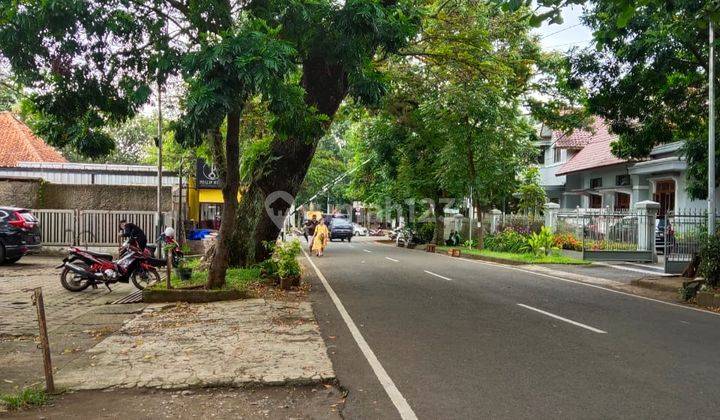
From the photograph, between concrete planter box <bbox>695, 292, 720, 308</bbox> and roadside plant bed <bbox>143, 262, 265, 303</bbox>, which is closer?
roadside plant bed <bbox>143, 262, 265, 303</bbox>

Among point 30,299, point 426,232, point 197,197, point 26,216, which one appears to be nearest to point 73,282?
point 30,299

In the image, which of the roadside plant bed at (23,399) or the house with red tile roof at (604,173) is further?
the house with red tile roof at (604,173)

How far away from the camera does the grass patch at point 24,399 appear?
5002 millimetres

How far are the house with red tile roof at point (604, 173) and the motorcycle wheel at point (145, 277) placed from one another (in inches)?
605

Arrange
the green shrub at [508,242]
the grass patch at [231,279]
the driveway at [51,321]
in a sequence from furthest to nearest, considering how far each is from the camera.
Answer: the green shrub at [508,242]
the grass patch at [231,279]
the driveway at [51,321]

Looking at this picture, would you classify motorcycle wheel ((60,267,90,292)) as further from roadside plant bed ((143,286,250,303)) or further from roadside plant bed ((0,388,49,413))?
roadside plant bed ((0,388,49,413))

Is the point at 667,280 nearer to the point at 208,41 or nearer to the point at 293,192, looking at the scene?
the point at 293,192

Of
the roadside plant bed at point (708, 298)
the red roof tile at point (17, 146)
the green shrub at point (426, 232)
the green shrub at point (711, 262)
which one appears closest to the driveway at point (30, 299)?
the roadside plant bed at point (708, 298)

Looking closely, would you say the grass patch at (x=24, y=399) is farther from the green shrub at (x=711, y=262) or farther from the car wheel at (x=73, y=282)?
the green shrub at (x=711, y=262)

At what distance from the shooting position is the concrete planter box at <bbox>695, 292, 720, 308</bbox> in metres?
11.8

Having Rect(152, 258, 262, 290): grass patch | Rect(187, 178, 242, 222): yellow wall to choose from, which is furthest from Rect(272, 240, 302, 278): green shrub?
Rect(187, 178, 242, 222): yellow wall

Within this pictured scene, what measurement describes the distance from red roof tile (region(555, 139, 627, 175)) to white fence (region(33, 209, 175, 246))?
21.9 meters

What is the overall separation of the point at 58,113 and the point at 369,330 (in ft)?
23.3

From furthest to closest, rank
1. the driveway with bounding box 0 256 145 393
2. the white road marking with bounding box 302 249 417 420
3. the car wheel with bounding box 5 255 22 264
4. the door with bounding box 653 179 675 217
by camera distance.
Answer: the door with bounding box 653 179 675 217 → the car wheel with bounding box 5 255 22 264 → the driveway with bounding box 0 256 145 393 → the white road marking with bounding box 302 249 417 420
